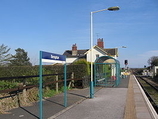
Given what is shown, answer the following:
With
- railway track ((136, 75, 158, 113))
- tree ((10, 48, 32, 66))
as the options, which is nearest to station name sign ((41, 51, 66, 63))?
railway track ((136, 75, 158, 113))

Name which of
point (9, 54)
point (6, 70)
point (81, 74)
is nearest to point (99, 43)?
point (9, 54)

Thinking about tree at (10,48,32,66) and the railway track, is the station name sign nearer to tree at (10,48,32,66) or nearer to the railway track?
the railway track

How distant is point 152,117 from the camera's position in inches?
268

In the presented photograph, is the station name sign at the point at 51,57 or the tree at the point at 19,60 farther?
the tree at the point at 19,60

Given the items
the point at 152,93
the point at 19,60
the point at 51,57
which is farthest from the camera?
the point at 19,60

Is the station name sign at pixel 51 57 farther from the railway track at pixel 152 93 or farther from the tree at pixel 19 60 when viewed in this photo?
the tree at pixel 19 60

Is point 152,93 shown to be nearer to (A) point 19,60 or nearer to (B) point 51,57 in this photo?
(B) point 51,57

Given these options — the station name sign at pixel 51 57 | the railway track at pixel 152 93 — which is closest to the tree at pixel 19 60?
the railway track at pixel 152 93

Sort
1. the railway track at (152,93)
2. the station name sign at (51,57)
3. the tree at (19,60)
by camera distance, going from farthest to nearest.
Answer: the tree at (19,60) < the railway track at (152,93) < the station name sign at (51,57)

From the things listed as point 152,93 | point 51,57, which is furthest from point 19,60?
point 51,57

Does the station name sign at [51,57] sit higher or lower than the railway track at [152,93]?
higher

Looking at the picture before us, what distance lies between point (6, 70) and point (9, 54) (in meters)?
8.78

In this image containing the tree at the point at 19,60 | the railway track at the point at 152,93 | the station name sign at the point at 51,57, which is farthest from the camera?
the tree at the point at 19,60

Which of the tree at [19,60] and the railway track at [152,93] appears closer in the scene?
the railway track at [152,93]
